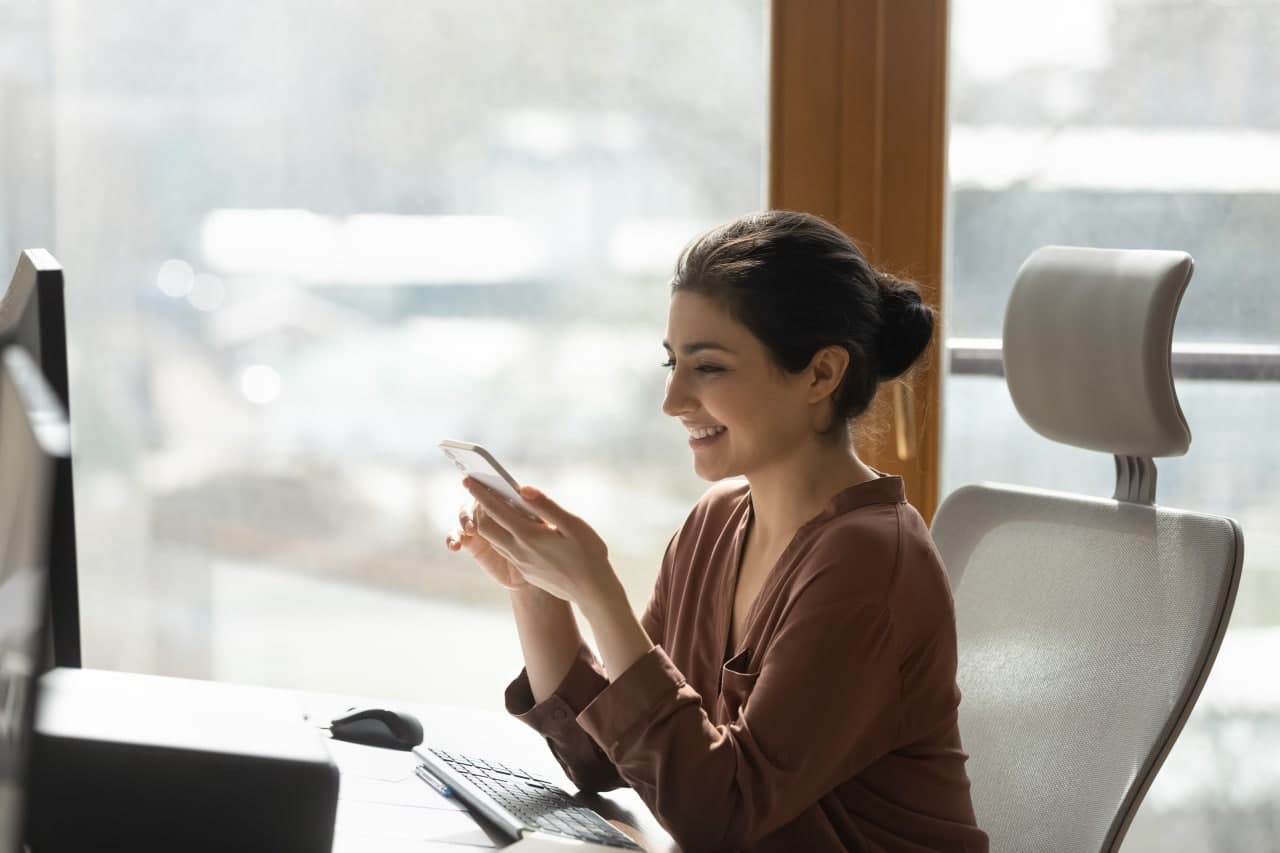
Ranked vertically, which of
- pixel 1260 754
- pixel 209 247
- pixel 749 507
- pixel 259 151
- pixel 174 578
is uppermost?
pixel 259 151

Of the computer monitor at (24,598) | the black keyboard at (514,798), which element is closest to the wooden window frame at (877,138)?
the black keyboard at (514,798)

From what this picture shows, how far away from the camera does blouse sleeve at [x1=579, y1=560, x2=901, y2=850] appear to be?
119 centimetres

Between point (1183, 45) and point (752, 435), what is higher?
point (1183, 45)

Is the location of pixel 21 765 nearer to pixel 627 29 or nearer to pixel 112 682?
pixel 112 682

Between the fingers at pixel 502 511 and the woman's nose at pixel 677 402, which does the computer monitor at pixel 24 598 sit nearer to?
the fingers at pixel 502 511

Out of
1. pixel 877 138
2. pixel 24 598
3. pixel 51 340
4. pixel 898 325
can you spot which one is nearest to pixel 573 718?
pixel 898 325

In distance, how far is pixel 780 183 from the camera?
2291mm

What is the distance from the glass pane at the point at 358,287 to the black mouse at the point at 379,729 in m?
1.05

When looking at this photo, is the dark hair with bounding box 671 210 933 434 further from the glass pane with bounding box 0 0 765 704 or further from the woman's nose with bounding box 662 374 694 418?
the glass pane with bounding box 0 0 765 704

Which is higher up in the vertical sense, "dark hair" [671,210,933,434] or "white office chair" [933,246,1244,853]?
"dark hair" [671,210,933,434]

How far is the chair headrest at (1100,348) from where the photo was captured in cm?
146

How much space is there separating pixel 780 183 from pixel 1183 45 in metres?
0.67

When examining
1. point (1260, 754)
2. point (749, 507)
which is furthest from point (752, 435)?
point (1260, 754)

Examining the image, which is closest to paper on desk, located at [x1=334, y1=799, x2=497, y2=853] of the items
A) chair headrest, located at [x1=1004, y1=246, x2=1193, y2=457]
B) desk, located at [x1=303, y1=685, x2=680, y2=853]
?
desk, located at [x1=303, y1=685, x2=680, y2=853]
